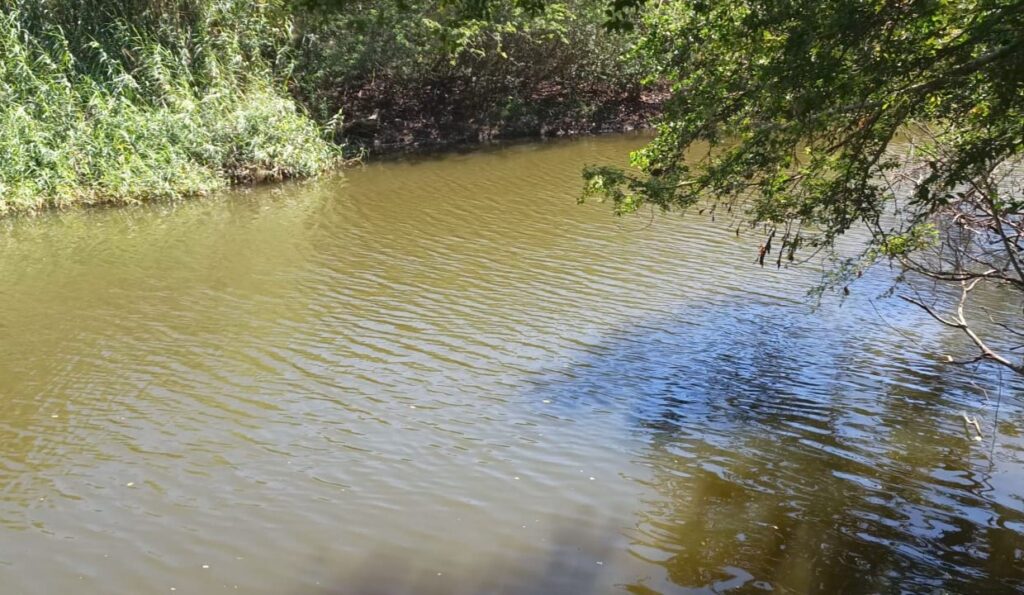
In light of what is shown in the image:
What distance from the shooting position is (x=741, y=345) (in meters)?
8.67

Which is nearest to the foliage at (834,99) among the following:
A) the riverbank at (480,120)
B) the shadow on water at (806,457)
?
the shadow on water at (806,457)

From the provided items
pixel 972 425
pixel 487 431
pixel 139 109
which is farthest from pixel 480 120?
pixel 972 425

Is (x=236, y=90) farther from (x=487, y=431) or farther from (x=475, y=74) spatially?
(x=487, y=431)

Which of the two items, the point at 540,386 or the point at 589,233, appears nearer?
the point at 540,386

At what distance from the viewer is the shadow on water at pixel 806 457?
492cm

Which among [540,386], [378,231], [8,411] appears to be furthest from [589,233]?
[8,411]

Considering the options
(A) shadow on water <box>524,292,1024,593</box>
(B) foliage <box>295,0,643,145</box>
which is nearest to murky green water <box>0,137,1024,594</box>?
(A) shadow on water <box>524,292,1024,593</box>

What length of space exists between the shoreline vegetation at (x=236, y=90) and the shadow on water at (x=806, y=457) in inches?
263

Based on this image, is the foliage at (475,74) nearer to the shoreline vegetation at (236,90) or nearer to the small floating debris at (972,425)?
the shoreline vegetation at (236,90)

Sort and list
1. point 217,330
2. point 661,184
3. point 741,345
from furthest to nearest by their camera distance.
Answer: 1. point 217,330
2. point 741,345
3. point 661,184

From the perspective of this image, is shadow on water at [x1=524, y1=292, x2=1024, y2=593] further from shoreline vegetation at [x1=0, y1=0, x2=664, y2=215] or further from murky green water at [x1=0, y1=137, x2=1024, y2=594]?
shoreline vegetation at [x1=0, y1=0, x2=664, y2=215]

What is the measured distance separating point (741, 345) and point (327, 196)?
1110 centimetres

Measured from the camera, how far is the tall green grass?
625 inches

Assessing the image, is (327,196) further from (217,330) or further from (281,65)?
(217,330)
